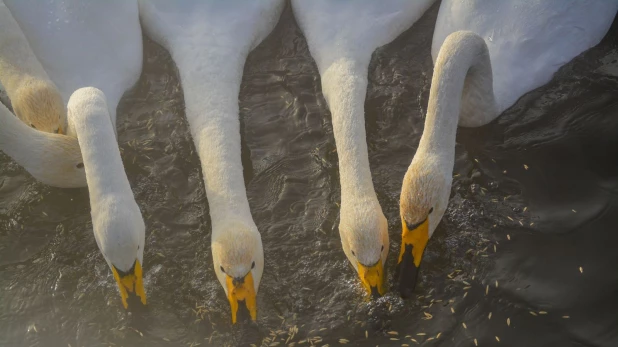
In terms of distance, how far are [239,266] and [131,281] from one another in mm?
910

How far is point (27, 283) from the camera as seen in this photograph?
25.7ft

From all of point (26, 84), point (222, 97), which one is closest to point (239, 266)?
point (222, 97)

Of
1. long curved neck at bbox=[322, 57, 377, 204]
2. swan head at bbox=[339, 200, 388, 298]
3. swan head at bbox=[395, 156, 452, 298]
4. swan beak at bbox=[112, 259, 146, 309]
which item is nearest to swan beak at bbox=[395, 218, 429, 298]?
swan head at bbox=[395, 156, 452, 298]

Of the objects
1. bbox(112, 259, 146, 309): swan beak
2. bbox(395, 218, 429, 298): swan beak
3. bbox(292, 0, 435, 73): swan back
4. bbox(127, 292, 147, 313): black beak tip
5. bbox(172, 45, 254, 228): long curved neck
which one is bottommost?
bbox(127, 292, 147, 313): black beak tip

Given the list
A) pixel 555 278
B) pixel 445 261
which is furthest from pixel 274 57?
pixel 555 278

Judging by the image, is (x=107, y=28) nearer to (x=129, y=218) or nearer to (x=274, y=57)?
(x=274, y=57)

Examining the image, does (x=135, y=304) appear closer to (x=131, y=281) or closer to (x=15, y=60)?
(x=131, y=281)

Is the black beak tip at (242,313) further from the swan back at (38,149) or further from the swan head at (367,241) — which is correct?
the swan back at (38,149)

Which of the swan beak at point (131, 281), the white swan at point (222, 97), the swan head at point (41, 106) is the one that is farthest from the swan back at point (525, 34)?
the swan head at point (41, 106)

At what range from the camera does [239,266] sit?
6.85m

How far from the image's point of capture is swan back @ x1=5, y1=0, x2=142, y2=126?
857cm

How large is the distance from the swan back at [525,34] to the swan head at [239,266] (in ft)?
9.12

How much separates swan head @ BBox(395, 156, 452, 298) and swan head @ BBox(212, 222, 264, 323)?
118 centimetres

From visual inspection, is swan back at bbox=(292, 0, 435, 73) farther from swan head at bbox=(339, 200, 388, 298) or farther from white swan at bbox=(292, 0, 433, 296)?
swan head at bbox=(339, 200, 388, 298)
